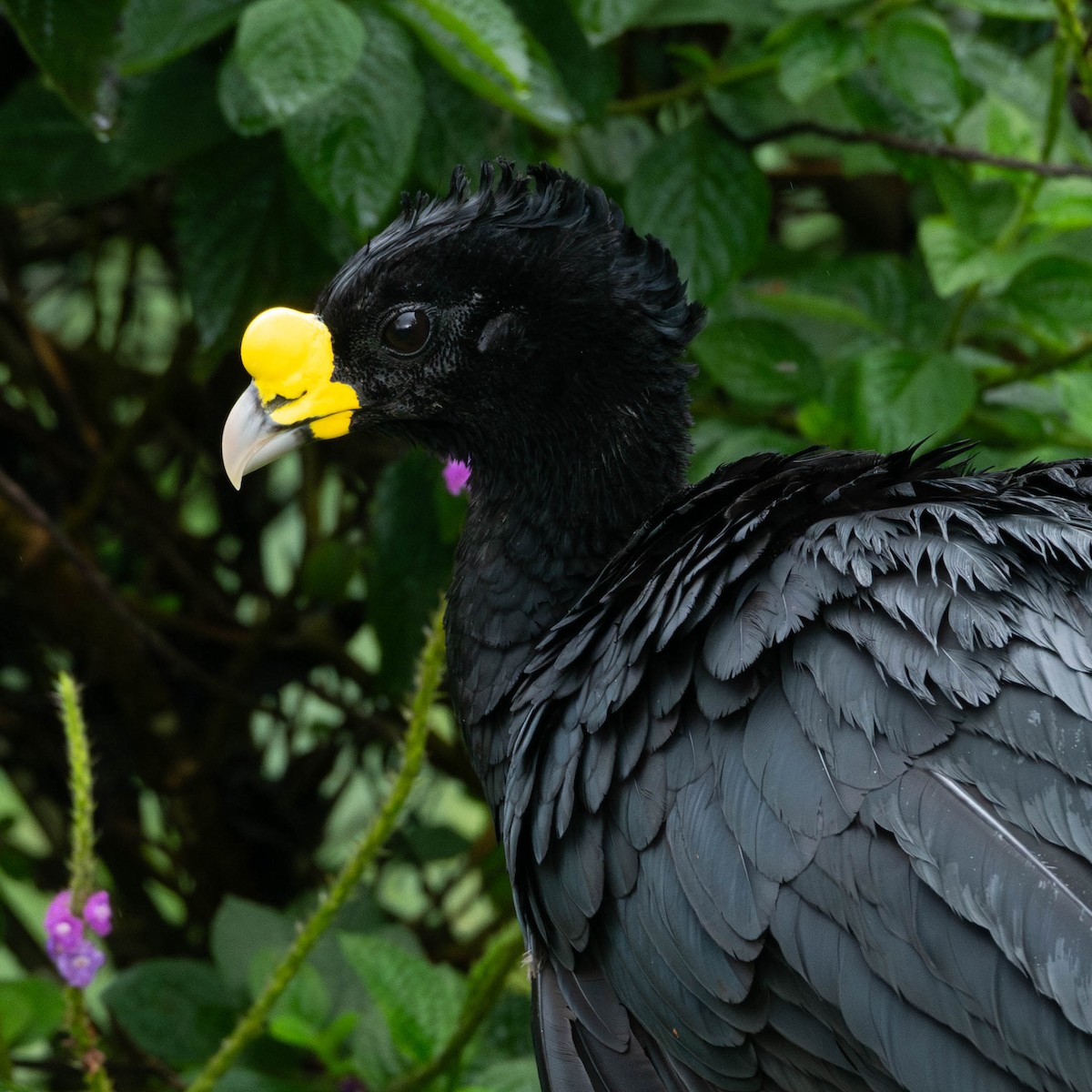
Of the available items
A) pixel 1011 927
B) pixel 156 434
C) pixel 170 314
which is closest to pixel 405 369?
pixel 1011 927

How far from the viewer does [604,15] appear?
6.79 ft

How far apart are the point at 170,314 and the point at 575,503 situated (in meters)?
2.03

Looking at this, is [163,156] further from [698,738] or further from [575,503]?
[698,738]

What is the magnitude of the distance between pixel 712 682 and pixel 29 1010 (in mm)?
1202

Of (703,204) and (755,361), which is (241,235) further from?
(755,361)

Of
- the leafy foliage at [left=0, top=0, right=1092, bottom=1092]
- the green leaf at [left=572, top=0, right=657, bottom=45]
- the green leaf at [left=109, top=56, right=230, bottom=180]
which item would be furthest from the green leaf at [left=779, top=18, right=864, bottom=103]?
the green leaf at [left=109, top=56, right=230, bottom=180]

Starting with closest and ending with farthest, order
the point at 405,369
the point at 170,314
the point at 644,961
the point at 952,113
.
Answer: the point at 644,961, the point at 405,369, the point at 952,113, the point at 170,314

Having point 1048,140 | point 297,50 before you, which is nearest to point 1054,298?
point 1048,140

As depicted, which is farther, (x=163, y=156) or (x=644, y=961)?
(x=163, y=156)

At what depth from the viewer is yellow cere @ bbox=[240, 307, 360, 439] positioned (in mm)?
1730

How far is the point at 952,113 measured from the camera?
218 centimetres

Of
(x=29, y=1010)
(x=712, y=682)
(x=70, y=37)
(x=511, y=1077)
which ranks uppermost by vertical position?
(x=70, y=37)

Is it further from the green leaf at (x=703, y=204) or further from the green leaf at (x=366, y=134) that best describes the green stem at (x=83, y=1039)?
the green leaf at (x=703, y=204)

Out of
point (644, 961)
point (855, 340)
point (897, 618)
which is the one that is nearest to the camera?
point (897, 618)
